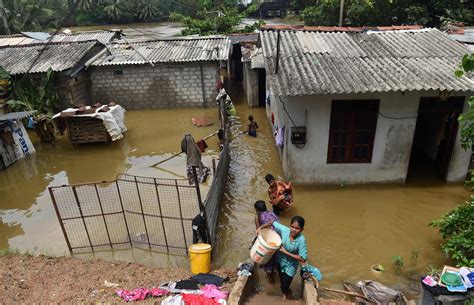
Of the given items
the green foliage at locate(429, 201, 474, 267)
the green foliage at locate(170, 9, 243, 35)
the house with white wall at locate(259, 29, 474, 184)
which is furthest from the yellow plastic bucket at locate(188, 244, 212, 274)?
the green foliage at locate(170, 9, 243, 35)

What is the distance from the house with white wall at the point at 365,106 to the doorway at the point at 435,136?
0.03m

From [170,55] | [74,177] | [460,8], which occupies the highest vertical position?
[460,8]

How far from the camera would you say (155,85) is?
17.2m

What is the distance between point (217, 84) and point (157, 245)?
11.2m

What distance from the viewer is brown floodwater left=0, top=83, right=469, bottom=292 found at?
6.91 m

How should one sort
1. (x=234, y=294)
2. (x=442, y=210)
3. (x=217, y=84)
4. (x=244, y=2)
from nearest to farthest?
(x=234, y=294) → (x=442, y=210) → (x=217, y=84) → (x=244, y=2)

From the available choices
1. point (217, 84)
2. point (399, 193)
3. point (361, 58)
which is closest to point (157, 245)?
point (399, 193)

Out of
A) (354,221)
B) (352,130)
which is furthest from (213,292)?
(352,130)

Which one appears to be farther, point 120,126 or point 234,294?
point 120,126

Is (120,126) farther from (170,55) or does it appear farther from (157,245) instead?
(157,245)

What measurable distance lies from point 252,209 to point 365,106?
3.99 m

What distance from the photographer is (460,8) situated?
2033 centimetres

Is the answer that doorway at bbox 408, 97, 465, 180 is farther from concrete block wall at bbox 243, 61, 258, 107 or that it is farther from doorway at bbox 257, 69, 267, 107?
concrete block wall at bbox 243, 61, 258, 107

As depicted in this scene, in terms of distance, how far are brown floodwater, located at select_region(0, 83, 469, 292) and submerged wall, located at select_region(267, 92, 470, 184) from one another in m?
0.33
